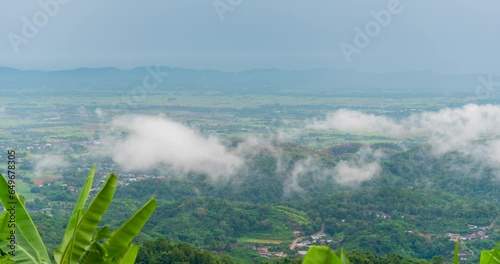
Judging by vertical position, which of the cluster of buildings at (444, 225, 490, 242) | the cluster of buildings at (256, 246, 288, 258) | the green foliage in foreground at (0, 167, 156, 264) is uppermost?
the green foliage in foreground at (0, 167, 156, 264)

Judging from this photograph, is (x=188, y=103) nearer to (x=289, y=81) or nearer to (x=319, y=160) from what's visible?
(x=319, y=160)

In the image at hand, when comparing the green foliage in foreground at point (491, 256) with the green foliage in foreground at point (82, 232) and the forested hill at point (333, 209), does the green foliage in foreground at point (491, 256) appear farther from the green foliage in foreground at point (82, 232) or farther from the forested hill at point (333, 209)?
the forested hill at point (333, 209)

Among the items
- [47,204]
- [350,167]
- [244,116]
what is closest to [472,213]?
[350,167]

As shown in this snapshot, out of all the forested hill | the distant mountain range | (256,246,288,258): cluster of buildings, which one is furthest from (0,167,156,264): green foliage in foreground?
the distant mountain range

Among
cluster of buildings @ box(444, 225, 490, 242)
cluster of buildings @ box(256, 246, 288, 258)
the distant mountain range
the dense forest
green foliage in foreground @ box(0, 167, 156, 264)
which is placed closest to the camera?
green foliage in foreground @ box(0, 167, 156, 264)

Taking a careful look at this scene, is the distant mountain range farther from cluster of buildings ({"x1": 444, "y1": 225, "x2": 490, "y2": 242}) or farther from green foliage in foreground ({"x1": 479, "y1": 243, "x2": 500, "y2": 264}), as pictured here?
green foliage in foreground ({"x1": 479, "y1": 243, "x2": 500, "y2": 264})

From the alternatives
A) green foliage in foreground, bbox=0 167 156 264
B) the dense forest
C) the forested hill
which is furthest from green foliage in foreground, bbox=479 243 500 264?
the forested hill

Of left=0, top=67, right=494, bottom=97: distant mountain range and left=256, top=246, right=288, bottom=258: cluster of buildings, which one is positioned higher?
left=0, top=67, right=494, bottom=97: distant mountain range

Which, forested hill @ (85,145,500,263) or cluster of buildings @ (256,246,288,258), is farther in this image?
forested hill @ (85,145,500,263)

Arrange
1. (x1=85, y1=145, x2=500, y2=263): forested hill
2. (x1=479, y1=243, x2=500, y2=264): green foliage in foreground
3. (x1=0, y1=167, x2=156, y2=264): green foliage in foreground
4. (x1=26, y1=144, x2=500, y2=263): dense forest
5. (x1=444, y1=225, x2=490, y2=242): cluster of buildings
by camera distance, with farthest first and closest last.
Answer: (x1=444, y1=225, x2=490, y2=242): cluster of buildings, (x1=85, y1=145, x2=500, y2=263): forested hill, (x1=26, y1=144, x2=500, y2=263): dense forest, (x1=0, y1=167, x2=156, y2=264): green foliage in foreground, (x1=479, y1=243, x2=500, y2=264): green foliage in foreground

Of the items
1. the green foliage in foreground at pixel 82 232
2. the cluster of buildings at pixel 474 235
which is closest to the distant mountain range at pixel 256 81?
the cluster of buildings at pixel 474 235
